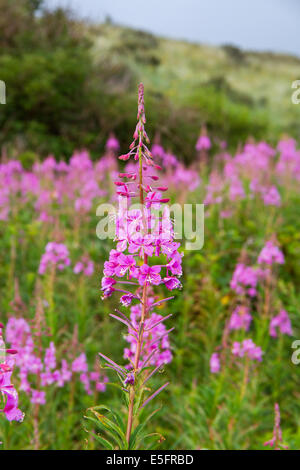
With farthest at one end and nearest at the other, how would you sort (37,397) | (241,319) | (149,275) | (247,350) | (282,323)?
(282,323), (241,319), (247,350), (37,397), (149,275)

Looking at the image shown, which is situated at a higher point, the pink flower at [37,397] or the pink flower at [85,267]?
the pink flower at [85,267]

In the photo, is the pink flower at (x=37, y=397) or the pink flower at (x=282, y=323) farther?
the pink flower at (x=282, y=323)

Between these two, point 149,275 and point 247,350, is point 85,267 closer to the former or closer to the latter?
point 247,350

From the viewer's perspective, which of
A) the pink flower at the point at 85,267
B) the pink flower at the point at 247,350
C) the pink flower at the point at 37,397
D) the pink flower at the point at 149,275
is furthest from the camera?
the pink flower at the point at 85,267

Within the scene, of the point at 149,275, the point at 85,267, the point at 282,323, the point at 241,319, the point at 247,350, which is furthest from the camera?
the point at 85,267

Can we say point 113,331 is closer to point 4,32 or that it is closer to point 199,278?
point 199,278

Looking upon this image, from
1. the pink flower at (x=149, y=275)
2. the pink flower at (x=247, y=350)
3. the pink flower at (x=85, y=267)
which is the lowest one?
the pink flower at (x=247, y=350)

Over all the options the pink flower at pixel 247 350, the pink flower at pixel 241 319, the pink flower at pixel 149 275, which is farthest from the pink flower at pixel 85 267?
the pink flower at pixel 149 275

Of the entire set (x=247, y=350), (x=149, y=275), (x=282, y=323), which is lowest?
(x=247, y=350)

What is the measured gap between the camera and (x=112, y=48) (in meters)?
21.9

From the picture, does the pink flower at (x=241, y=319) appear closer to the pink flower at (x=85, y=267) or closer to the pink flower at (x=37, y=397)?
the pink flower at (x=85, y=267)

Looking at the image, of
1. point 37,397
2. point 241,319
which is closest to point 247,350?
point 241,319

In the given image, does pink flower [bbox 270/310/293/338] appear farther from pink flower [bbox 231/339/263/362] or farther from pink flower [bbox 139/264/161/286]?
pink flower [bbox 139/264/161/286]

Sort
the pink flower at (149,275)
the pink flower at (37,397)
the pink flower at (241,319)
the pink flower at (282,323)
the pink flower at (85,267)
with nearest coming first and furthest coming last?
the pink flower at (149,275) < the pink flower at (37,397) < the pink flower at (241,319) < the pink flower at (282,323) < the pink flower at (85,267)
